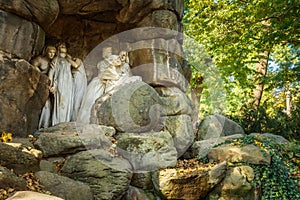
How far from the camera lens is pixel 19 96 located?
14.5ft

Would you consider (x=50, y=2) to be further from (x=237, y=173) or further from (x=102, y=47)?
(x=237, y=173)

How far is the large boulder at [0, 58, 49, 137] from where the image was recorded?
425 cm

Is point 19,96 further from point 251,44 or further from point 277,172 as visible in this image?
point 251,44

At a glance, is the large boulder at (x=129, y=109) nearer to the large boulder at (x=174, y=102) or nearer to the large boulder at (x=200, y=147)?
the large boulder at (x=174, y=102)

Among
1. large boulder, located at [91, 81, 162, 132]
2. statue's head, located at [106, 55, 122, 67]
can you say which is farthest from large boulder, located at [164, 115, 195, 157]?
statue's head, located at [106, 55, 122, 67]

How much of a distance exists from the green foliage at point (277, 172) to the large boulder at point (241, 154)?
79 mm

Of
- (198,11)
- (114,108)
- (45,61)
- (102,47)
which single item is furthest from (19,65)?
(198,11)

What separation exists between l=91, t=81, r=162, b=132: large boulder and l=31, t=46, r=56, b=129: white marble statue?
79 centimetres

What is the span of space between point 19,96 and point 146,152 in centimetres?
199

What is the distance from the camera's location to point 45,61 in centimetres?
564

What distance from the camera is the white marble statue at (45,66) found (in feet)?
17.9

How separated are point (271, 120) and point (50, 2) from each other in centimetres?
714

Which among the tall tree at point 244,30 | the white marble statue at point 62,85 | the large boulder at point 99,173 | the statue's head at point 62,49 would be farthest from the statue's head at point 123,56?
the tall tree at point 244,30

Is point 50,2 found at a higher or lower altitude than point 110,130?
higher
